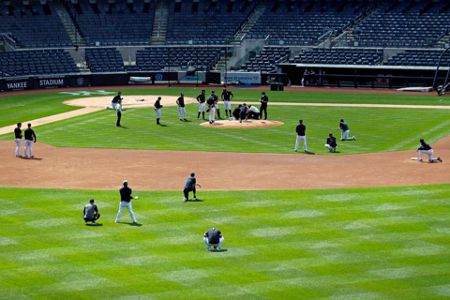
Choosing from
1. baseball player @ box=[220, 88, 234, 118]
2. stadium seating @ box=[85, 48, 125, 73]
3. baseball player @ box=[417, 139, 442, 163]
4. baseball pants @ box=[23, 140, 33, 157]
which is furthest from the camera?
stadium seating @ box=[85, 48, 125, 73]

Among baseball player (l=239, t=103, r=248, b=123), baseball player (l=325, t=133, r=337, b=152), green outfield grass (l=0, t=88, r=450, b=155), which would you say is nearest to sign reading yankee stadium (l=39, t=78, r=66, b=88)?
green outfield grass (l=0, t=88, r=450, b=155)

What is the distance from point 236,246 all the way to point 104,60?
2905 inches

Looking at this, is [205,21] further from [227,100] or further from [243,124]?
[243,124]

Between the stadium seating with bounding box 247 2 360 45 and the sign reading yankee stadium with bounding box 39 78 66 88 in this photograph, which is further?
the stadium seating with bounding box 247 2 360 45

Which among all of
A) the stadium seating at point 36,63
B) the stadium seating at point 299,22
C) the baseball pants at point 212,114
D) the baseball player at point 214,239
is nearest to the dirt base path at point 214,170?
the baseball player at point 214,239

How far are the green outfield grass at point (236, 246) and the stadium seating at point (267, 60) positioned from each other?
61.3m

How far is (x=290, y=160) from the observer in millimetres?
46406

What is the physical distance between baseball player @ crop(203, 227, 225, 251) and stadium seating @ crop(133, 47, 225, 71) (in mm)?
72381

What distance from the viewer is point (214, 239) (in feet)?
95.2

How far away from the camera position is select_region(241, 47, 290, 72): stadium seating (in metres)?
98.7

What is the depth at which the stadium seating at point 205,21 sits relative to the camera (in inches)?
4195

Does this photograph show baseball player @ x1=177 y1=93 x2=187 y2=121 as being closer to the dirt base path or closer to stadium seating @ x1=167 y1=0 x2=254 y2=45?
the dirt base path

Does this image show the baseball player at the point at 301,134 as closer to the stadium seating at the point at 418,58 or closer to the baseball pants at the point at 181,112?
the baseball pants at the point at 181,112

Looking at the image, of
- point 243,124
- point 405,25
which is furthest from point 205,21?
point 243,124
